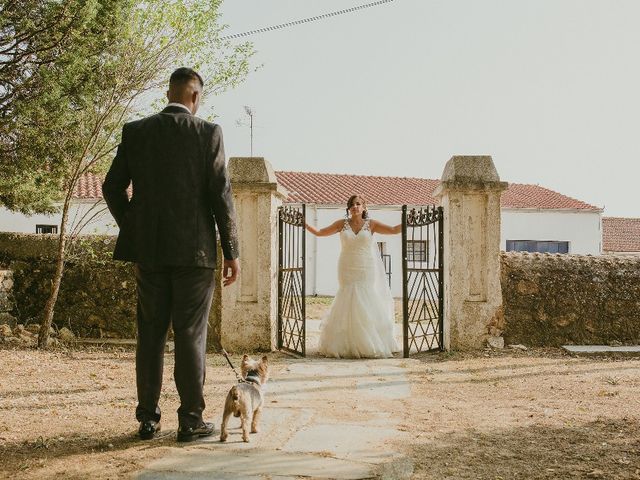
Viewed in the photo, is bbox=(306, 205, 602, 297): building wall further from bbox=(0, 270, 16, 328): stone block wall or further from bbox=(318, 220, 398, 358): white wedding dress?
bbox=(0, 270, 16, 328): stone block wall

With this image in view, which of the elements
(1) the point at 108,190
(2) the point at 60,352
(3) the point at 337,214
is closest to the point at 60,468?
(1) the point at 108,190

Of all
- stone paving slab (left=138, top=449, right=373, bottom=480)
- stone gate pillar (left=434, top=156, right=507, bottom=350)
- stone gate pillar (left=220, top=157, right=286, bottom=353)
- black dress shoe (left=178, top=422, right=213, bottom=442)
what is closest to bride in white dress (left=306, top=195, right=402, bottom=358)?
stone gate pillar (left=220, top=157, right=286, bottom=353)

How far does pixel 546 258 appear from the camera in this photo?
8961mm

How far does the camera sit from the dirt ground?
3.42 m

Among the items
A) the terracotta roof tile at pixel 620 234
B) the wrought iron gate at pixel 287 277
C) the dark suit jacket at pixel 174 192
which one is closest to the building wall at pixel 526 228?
the terracotta roof tile at pixel 620 234

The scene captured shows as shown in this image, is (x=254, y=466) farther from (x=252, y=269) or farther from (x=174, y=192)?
(x=252, y=269)

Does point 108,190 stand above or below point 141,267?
above

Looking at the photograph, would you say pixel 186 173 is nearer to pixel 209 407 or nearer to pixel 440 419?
pixel 209 407

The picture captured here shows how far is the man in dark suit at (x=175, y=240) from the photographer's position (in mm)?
3725

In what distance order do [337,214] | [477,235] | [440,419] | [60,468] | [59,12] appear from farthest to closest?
[337,214] < [477,235] < [59,12] < [440,419] < [60,468]

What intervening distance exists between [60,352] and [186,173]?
17.0 ft

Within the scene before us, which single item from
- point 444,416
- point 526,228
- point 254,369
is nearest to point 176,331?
point 254,369

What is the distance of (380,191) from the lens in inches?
1173

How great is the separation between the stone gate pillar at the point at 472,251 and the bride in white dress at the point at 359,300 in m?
0.80
